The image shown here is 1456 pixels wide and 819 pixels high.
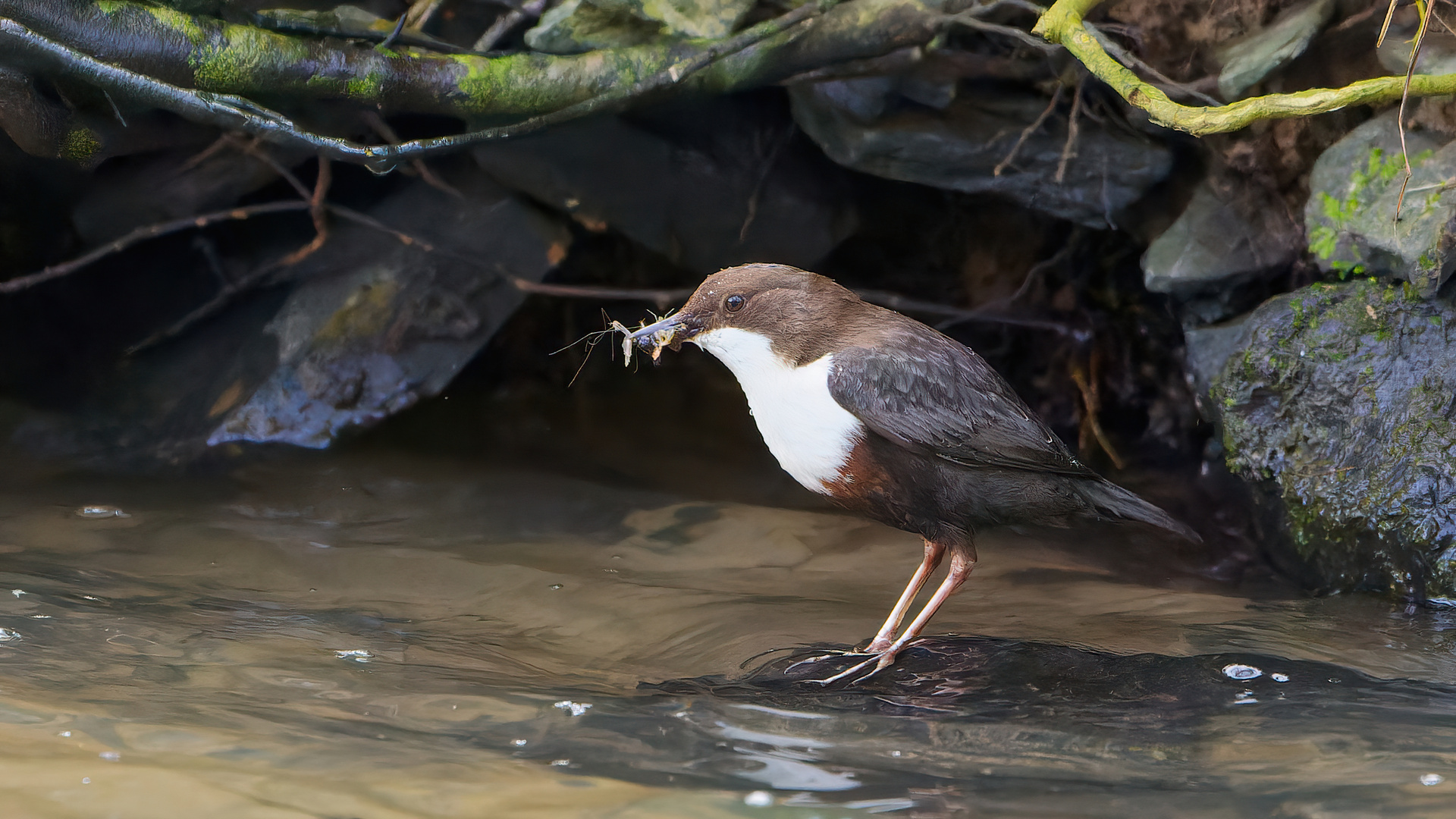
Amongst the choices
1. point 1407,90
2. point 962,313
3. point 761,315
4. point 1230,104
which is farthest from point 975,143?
point 761,315

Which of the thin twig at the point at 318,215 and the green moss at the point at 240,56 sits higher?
the green moss at the point at 240,56

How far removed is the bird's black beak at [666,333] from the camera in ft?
9.73

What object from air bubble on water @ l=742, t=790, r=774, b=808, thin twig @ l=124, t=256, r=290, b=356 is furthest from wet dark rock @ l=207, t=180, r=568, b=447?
air bubble on water @ l=742, t=790, r=774, b=808

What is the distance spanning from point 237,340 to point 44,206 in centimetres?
100

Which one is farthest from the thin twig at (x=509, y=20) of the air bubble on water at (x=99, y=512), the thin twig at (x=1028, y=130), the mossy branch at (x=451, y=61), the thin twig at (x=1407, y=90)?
the thin twig at (x=1407, y=90)

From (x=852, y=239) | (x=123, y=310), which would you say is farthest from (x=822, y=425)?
(x=123, y=310)

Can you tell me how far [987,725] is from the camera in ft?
7.91

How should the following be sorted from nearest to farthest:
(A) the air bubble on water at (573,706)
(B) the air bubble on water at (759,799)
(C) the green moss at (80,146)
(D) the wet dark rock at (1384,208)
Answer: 1. (B) the air bubble on water at (759,799)
2. (A) the air bubble on water at (573,706)
3. (D) the wet dark rock at (1384,208)
4. (C) the green moss at (80,146)

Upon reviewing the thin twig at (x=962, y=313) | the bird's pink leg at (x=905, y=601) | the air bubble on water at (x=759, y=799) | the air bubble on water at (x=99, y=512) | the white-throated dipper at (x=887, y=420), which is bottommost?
the air bubble on water at (x=759, y=799)

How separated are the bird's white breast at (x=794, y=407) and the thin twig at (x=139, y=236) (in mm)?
2613

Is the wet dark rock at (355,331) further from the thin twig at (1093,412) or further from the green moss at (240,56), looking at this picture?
the thin twig at (1093,412)

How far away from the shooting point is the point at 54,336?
4930mm

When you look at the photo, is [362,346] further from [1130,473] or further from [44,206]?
[1130,473]

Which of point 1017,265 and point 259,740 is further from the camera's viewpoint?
point 1017,265
